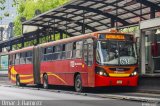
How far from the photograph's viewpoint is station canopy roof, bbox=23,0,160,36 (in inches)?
1000

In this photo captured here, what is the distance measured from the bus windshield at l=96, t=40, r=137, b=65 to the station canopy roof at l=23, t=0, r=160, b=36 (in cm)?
330

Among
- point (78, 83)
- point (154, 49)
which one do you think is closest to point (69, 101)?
point (78, 83)

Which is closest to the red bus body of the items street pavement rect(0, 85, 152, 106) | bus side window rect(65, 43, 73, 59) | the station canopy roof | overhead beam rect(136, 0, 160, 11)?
bus side window rect(65, 43, 73, 59)

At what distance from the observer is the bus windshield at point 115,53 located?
69.1 ft

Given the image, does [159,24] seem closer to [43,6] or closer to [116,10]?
[116,10]

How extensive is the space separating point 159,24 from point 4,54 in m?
31.1

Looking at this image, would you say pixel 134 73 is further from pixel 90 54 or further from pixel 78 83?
pixel 78 83

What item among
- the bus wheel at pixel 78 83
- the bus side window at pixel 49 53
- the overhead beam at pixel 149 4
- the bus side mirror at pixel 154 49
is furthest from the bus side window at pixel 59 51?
the bus side mirror at pixel 154 49

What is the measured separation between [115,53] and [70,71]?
3.79 m

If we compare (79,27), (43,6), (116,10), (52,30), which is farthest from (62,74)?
(43,6)

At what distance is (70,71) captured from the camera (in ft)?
79.5

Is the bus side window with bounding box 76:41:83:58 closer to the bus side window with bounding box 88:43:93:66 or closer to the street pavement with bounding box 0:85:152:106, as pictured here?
the bus side window with bounding box 88:43:93:66

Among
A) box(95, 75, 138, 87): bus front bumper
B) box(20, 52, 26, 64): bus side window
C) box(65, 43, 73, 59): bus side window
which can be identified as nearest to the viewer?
box(95, 75, 138, 87): bus front bumper

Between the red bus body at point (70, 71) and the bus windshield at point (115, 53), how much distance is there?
20cm
